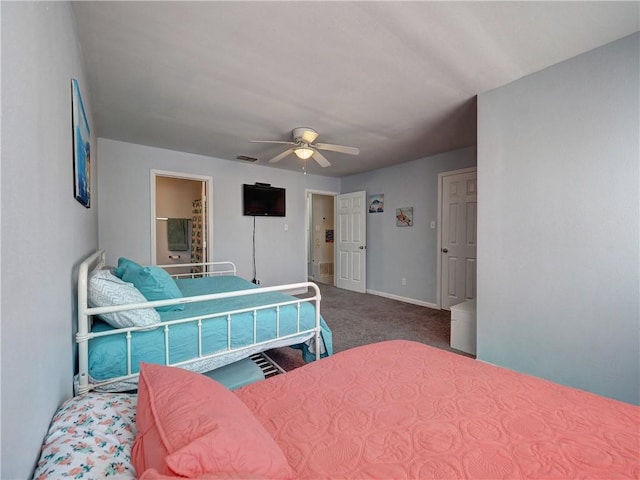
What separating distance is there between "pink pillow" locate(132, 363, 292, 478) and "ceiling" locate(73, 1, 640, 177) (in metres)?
1.77

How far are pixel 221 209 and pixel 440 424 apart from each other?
13.5ft

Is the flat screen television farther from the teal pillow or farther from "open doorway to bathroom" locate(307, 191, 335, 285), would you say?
the teal pillow

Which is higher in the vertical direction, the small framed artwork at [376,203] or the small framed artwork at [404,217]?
the small framed artwork at [376,203]

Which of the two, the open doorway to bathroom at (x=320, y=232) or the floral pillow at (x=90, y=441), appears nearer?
the floral pillow at (x=90, y=441)

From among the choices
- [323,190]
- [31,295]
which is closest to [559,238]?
[31,295]

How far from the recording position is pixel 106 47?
1.74 metres

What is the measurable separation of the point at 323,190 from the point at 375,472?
5155 mm

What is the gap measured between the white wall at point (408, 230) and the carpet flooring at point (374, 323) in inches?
12.3

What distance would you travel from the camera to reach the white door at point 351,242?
5316 millimetres

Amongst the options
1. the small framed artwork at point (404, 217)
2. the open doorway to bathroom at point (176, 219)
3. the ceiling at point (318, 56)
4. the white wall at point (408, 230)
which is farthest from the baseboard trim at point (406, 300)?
the open doorway to bathroom at point (176, 219)

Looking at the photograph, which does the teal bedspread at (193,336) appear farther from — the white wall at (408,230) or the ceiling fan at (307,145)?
the white wall at (408,230)

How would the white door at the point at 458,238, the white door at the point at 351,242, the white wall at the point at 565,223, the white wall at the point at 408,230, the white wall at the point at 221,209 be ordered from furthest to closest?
the white door at the point at 351,242 < the white wall at the point at 408,230 < the white door at the point at 458,238 < the white wall at the point at 221,209 < the white wall at the point at 565,223

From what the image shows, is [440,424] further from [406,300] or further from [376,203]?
[376,203]

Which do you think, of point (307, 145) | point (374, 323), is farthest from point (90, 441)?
point (374, 323)
